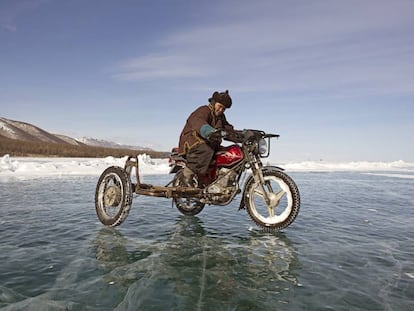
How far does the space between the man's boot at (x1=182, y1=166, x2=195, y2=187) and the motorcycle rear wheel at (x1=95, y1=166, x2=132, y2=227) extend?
100cm

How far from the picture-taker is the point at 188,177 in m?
5.88

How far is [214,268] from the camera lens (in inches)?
134

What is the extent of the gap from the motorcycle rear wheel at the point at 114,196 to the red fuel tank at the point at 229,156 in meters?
1.64

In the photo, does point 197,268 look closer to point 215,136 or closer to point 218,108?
point 215,136

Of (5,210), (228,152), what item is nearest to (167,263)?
(228,152)

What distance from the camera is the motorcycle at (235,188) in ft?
16.7

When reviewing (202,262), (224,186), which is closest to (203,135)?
(224,186)

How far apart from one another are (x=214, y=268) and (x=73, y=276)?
4.65 ft

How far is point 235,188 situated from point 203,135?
3.43 ft

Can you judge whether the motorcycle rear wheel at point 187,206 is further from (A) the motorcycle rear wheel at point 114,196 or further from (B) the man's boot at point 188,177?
(A) the motorcycle rear wheel at point 114,196

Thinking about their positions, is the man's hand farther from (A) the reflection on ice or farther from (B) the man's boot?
(A) the reflection on ice

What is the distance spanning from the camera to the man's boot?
585 cm

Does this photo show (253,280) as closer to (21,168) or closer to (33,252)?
(33,252)

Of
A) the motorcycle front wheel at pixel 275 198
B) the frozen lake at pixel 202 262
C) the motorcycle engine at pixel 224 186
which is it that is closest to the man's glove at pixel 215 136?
the motorcycle engine at pixel 224 186
